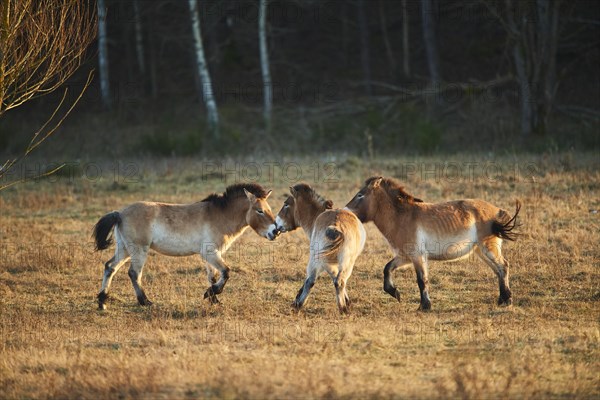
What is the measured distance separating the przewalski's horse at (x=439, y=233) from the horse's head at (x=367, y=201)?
0.16m

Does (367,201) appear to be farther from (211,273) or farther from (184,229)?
(184,229)

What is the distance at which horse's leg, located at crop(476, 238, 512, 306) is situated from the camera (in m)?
9.83

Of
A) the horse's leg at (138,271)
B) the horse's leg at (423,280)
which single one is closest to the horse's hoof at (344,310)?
the horse's leg at (423,280)

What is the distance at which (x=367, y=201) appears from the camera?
34.0 ft

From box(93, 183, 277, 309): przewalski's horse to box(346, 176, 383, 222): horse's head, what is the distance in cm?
130

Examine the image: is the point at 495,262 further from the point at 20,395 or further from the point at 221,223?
the point at 20,395

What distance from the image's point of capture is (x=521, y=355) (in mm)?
7637

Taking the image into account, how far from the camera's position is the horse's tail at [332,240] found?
9.28 meters

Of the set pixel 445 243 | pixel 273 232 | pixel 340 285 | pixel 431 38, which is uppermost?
pixel 431 38

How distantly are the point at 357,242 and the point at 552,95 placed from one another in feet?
57.9

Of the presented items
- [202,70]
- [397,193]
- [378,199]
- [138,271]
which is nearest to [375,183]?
[378,199]

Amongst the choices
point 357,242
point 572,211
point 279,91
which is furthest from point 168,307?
point 279,91

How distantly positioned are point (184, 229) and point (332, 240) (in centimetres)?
257

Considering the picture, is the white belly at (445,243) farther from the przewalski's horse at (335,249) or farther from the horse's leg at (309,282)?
the horse's leg at (309,282)
